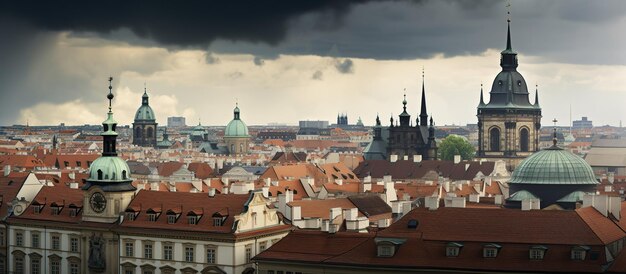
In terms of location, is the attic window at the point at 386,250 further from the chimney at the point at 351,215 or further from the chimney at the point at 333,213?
the chimney at the point at 351,215

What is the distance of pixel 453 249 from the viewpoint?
72.5 metres

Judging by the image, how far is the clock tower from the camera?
89.8m

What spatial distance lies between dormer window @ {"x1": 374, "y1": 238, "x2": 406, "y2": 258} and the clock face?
24.7 metres

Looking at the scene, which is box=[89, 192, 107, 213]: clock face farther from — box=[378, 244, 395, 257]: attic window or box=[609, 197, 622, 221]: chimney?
box=[609, 197, 622, 221]: chimney

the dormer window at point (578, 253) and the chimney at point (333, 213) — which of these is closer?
the dormer window at point (578, 253)

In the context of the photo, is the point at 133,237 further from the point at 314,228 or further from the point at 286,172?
the point at 286,172

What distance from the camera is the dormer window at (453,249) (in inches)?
2852

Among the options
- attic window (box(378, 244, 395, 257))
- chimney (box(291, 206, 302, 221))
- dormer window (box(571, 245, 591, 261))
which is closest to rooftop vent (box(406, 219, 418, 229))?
attic window (box(378, 244, 395, 257))

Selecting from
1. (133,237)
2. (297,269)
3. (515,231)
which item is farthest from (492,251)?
(133,237)

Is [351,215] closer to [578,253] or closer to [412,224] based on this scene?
[412,224]

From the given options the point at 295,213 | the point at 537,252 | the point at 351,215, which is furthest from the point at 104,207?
the point at 537,252

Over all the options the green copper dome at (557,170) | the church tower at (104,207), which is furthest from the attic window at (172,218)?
the green copper dome at (557,170)

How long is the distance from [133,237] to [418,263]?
23.9 m

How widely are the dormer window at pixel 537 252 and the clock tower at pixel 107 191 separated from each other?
3195 centimetres
